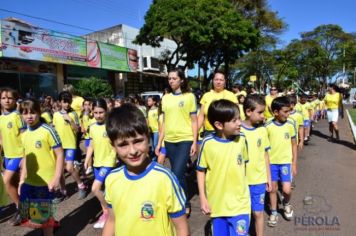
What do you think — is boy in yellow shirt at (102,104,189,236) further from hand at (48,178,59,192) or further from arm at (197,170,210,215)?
hand at (48,178,59,192)

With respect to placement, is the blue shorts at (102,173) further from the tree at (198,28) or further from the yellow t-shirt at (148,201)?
the tree at (198,28)

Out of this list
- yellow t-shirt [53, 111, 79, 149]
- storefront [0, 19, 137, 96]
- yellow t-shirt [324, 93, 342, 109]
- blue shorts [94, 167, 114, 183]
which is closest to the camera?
blue shorts [94, 167, 114, 183]

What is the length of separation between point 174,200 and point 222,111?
1.17 metres

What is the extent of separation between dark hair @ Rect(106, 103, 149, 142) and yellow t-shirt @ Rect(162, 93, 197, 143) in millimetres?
2776

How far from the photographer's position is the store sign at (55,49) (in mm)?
16250

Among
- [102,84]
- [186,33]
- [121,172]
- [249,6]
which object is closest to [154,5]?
[186,33]

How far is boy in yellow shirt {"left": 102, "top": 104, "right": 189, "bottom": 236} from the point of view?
2.01 meters

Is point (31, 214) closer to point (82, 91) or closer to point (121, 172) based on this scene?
point (121, 172)

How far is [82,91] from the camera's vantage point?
19.3 m

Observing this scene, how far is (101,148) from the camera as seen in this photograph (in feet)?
15.1

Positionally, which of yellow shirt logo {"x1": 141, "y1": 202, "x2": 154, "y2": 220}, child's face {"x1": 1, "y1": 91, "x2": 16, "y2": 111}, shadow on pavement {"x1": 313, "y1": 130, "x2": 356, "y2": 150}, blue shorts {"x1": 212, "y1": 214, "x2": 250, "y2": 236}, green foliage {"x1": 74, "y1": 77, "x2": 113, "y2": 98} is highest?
green foliage {"x1": 74, "y1": 77, "x2": 113, "y2": 98}

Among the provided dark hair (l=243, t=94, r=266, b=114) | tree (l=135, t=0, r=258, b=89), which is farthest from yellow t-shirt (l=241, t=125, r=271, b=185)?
tree (l=135, t=0, r=258, b=89)

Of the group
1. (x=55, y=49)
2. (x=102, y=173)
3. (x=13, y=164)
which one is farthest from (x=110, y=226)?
(x=55, y=49)

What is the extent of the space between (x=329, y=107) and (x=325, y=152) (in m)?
2.17
